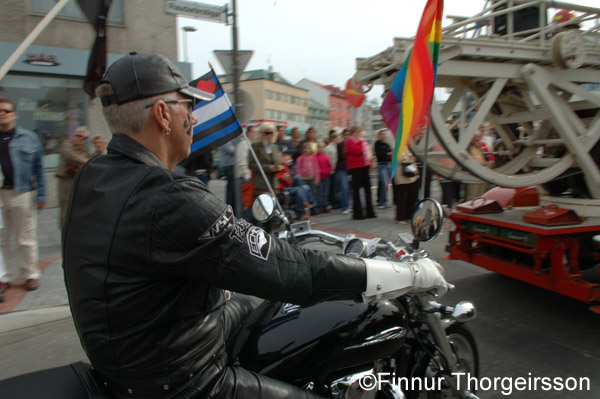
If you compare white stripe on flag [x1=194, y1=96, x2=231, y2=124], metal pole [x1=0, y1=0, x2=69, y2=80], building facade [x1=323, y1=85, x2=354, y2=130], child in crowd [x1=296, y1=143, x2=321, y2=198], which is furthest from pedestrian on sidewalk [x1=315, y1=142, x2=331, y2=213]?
building facade [x1=323, y1=85, x2=354, y2=130]

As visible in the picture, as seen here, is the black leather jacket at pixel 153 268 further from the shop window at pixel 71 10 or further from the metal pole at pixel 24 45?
the shop window at pixel 71 10

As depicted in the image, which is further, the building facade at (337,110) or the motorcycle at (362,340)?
the building facade at (337,110)

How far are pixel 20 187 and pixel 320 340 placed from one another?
4.51 metres

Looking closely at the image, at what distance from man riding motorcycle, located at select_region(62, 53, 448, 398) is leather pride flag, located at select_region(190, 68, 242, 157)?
9.09ft

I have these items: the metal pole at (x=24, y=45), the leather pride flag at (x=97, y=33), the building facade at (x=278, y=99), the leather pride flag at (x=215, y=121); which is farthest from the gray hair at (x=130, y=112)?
the building facade at (x=278, y=99)

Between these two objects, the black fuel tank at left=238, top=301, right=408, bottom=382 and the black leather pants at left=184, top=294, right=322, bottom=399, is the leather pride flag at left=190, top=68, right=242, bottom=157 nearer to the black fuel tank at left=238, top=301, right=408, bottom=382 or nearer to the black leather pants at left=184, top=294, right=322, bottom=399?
the black fuel tank at left=238, top=301, right=408, bottom=382

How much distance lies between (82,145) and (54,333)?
108 inches

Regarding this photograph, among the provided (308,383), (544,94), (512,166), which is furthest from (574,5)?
(308,383)

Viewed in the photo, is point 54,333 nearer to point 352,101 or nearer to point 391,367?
point 391,367

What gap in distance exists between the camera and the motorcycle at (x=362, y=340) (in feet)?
5.75

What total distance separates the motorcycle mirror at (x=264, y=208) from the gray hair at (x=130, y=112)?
844 mm

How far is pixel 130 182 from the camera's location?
1.25 m

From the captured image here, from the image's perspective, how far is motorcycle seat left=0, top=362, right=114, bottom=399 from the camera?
1.22 m

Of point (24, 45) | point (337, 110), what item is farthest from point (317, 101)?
point (24, 45)
